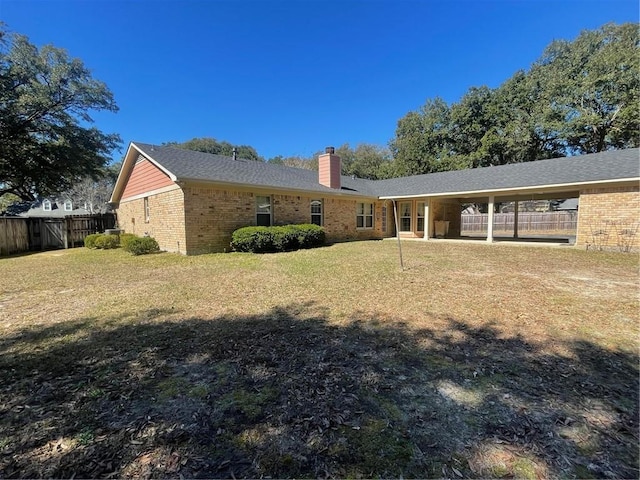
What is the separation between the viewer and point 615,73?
19969mm

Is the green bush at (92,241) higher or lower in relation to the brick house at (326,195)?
lower

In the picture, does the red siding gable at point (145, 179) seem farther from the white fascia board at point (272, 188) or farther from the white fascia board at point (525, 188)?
the white fascia board at point (525, 188)

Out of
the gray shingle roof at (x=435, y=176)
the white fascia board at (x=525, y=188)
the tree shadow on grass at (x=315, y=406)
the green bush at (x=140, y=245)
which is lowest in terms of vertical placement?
the tree shadow on grass at (x=315, y=406)

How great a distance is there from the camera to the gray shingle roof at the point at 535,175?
11.0 meters

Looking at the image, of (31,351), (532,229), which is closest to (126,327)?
(31,351)

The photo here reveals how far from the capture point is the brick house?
1067cm

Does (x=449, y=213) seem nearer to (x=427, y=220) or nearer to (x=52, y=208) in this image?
(x=427, y=220)

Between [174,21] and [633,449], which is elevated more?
[174,21]

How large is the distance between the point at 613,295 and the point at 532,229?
22.7 meters

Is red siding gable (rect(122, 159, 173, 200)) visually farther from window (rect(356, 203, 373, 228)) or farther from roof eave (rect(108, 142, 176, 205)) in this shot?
window (rect(356, 203, 373, 228))

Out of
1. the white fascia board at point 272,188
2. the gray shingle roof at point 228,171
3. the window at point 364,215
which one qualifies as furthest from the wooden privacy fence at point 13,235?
the window at point 364,215

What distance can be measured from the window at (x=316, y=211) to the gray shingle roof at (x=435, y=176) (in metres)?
0.72

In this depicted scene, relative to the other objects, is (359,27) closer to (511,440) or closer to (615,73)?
(511,440)

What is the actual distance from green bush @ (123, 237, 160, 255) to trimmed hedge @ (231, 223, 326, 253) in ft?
10.1
